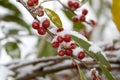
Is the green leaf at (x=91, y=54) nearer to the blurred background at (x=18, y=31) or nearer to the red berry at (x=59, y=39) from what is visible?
the red berry at (x=59, y=39)

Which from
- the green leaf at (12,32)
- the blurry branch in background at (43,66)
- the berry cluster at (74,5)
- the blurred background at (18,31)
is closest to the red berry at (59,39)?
the berry cluster at (74,5)

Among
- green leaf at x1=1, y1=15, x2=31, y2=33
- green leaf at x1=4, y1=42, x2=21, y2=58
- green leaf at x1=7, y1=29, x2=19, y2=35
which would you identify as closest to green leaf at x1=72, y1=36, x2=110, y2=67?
green leaf at x1=4, y1=42, x2=21, y2=58

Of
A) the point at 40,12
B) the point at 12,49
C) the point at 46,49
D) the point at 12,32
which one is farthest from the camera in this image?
the point at 46,49

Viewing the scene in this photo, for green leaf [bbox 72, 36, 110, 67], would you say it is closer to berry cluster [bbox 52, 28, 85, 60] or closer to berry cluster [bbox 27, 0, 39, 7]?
berry cluster [bbox 52, 28, 85, 60]

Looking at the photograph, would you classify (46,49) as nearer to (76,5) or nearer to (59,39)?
(76,5)

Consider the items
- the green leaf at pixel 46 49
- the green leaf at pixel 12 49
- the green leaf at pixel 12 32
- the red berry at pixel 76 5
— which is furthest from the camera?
the green leaf at pixel 46 49

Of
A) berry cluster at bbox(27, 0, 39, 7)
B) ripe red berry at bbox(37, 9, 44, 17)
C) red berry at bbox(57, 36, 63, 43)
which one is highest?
berry cluster at bbox(27, 0, 39, 7)

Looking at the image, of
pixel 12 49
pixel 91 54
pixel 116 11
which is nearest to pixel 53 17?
pixel 91 54

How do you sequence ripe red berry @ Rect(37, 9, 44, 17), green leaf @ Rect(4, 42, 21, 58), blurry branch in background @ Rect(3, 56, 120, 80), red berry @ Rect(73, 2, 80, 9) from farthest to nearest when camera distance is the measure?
green leaf @ Rect(4, 42, 21, 58) < blurry branch in background @ Rect(3, 56, 120, 80) < red berry @ Rect(73, 2, 80, 9) < ripe red berry @ Rect(37, 9, 44, 17)

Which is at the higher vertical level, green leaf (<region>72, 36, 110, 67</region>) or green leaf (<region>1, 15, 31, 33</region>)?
green leaf (<region>1, 15, 31, 33</region>)
